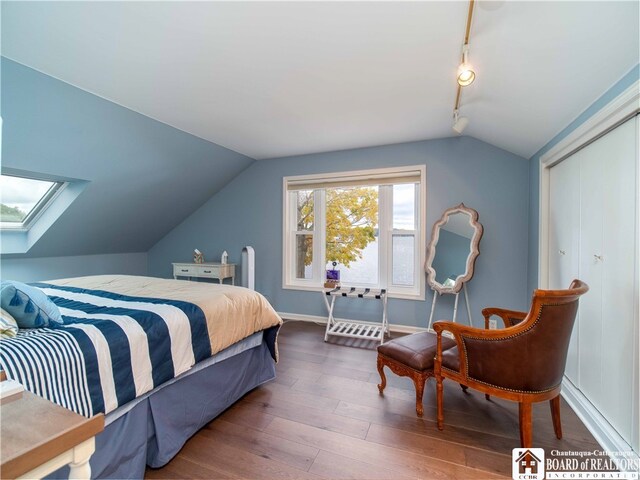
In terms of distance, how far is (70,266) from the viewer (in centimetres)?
412

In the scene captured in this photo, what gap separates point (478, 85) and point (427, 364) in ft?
6.62

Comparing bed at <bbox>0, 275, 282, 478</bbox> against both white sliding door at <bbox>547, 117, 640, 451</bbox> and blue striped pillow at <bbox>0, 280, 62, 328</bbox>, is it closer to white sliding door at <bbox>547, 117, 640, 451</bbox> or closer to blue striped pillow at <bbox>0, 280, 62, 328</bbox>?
blue striped pillow at <bbox>0, 280, 62, 328</bbox>

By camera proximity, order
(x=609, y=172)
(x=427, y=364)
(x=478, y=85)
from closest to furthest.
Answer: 1. (x=609, y=172)
2. (x=427, y=364)
3. (x=478, y=85)

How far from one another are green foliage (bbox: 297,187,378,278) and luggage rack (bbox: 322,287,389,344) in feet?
1.98

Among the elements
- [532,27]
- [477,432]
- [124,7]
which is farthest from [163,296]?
[532,27]

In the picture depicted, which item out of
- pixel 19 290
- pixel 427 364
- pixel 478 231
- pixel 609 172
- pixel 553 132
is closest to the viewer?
pixel 19 290

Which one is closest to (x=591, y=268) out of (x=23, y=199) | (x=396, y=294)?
(x=396, y=294)

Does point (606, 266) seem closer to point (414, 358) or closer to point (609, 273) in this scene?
point (609, 273)

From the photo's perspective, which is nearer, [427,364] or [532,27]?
[532,27]

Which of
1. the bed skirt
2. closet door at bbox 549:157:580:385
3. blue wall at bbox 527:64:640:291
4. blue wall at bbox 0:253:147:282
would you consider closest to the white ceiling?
blue wall at bbox 527:64:640:291

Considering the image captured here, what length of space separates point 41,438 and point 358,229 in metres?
3.64

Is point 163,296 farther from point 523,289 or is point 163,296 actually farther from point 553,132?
point 523,289

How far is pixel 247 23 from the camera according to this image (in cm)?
164

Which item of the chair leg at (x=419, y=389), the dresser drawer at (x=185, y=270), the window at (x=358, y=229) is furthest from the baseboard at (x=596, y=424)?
the dresser drawer at (x=185, y=270)
